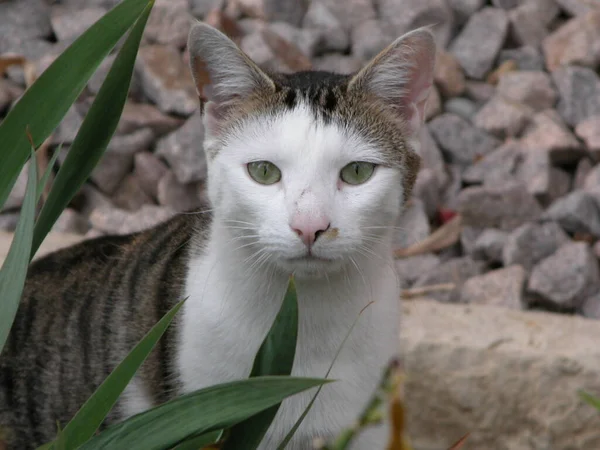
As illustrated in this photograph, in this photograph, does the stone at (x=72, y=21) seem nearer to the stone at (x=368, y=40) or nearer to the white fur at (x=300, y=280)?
the stone at (x=368, y=40)

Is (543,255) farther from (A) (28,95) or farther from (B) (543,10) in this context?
(A) (28,95)

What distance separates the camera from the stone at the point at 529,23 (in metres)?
3.22

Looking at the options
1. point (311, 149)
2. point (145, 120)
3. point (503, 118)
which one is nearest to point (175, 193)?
point (145, 120)

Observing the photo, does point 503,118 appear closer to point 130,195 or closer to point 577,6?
point 577,6

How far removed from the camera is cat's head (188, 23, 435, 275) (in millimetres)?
1444

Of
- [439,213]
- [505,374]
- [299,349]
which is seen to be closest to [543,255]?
[439,213]

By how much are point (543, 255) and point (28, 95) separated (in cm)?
177

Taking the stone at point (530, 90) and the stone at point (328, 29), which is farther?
the stone at point (328, 29)

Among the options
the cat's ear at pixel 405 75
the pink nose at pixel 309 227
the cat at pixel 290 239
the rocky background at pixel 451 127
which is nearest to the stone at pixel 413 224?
the rocky background at pixel 451 127

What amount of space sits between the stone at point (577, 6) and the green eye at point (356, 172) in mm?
1995

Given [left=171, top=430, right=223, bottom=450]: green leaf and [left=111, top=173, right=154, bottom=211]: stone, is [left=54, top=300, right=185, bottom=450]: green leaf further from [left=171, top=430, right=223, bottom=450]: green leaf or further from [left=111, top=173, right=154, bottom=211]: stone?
[left=111, top=173, right=154, bottom=211]: stone

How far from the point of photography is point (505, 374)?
211 centimetres

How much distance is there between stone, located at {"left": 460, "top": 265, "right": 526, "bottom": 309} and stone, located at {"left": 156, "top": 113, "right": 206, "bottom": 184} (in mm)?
842

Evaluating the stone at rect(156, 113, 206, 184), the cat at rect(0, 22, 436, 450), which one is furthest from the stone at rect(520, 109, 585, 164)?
the cat at rect(0, 22, 436, 450)
